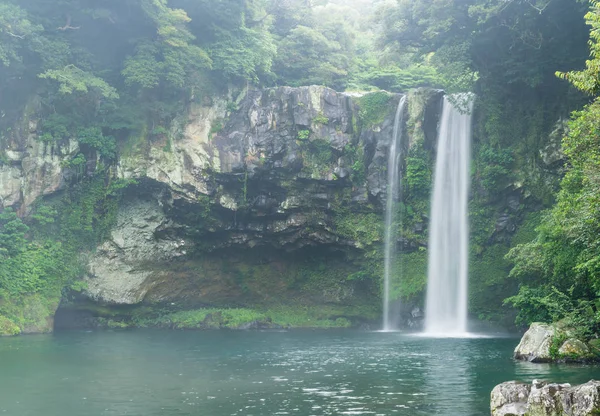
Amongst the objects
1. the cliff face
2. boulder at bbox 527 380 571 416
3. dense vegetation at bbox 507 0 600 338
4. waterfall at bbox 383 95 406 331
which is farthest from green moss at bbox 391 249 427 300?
boulder at bbox 527 380 571 416

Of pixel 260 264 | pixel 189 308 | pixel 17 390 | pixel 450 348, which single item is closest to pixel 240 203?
pixel 260 264

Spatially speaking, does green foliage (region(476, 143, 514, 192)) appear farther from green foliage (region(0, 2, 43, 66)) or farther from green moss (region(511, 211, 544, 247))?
green foliage (region(0, 2, 43, 66))

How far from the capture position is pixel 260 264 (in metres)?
34.7

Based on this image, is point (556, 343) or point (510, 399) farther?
point (556, 343)

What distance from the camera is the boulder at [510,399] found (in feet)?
33.6

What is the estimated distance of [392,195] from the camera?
32.8 metres

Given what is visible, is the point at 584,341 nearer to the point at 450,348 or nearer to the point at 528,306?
the point at 528,306

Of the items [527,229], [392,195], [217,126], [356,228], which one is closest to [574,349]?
[527,229]

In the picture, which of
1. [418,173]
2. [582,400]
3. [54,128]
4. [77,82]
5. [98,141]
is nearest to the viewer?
[582,400]

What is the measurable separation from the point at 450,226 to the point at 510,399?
20895 mm

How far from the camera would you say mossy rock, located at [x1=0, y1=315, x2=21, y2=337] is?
2747 centimetres

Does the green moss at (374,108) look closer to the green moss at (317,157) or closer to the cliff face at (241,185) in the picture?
the cliff face at (241,185)

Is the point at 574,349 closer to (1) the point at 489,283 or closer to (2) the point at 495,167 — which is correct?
(1) the point at 489,283

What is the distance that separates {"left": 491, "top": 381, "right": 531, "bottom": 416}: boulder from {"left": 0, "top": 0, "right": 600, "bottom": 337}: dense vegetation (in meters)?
17.5
